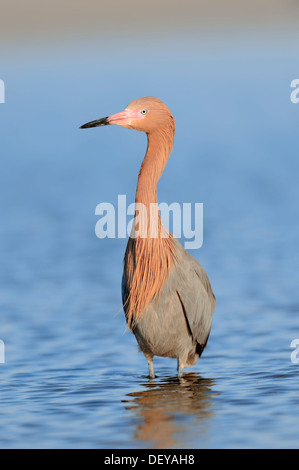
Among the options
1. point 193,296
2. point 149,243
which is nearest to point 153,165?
point 149,243

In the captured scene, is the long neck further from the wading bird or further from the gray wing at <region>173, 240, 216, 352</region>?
the gray wing at <region>173, 240, 216, 352</region>

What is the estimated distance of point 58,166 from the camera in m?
26.6

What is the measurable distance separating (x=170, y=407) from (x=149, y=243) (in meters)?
1.71

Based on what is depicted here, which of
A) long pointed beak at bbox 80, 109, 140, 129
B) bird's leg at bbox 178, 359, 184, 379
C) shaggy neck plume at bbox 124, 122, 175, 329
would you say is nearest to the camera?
shaggy neck plume at bbox 124, 122, 175, 329

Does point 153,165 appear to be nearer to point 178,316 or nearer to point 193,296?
point 193,296

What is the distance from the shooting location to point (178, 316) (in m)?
10.0

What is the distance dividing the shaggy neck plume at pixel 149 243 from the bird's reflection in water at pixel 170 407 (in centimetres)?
73

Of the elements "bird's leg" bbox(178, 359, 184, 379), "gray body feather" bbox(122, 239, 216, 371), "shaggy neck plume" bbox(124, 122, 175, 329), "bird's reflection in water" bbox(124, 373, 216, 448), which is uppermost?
"shaggy neck plume" bbox(124, 122, 175, 329)

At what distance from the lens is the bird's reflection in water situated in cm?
815

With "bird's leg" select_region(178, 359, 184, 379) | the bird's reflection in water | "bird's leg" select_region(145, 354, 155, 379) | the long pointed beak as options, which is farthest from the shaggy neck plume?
the bird's reflection in water

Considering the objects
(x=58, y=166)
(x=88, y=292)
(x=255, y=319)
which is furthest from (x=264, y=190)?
(x=255, y=319)

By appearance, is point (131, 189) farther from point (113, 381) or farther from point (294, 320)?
point (113, 381)

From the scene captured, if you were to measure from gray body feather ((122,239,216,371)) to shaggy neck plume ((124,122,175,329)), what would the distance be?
0.26ft
